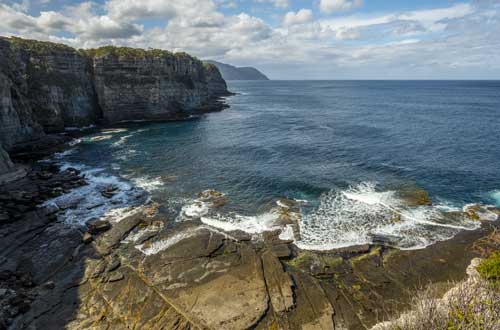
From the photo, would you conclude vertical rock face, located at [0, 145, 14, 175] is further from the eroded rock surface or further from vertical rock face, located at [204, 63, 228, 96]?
vertical rock face, located at [204, 63, 228, 96]

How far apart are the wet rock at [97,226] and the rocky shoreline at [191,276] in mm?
106

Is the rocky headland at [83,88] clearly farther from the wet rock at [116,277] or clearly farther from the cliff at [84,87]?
the wet rock at [116,277]

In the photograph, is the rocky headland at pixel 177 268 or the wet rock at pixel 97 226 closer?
the rocky headland at pixel 177 268

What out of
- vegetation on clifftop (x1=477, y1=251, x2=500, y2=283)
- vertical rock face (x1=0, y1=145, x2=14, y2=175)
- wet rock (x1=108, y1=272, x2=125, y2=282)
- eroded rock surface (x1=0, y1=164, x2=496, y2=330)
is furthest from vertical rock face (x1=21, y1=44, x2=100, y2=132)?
vegetation on clifftop (x1=477, y1=251, x2=500, y2=283)

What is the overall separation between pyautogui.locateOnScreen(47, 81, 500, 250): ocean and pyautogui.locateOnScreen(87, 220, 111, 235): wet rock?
1800 millimetres

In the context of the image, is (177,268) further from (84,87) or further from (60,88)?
(84,87)

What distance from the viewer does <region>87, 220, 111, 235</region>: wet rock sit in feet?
88.4

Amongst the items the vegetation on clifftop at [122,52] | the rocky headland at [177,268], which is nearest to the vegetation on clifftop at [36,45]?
the vegetation on clifftop at [122,52]

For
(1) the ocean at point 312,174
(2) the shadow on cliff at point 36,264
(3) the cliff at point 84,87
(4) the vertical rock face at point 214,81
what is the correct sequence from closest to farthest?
(2) the shadow on cliff at point 36,264 < (1) the ocean at point 312,174 < (3) the cliff at point 84,87 < (4) the vertical rock face at point 214,81

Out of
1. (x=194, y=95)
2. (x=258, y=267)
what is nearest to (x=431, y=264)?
(x=258, y=267)

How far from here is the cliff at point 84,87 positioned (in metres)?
49.8

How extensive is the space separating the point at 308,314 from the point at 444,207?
22957mm

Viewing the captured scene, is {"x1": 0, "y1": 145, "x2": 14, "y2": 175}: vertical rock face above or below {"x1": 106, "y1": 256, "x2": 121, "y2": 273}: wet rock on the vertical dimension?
above

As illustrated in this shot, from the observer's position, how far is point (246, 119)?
8638 centimetres
